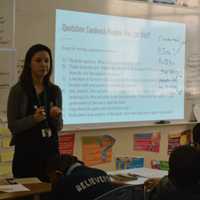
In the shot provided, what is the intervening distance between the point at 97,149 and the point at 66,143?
0.37m

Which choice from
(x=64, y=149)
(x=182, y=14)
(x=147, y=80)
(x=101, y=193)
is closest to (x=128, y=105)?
(x=147, y=80)

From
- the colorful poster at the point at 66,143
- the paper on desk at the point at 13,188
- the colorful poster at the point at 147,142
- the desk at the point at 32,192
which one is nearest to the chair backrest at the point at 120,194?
the desk at the point at 32,192

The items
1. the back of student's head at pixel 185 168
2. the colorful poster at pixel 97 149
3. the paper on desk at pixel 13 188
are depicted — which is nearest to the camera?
the back of student's head at pixel 185 168

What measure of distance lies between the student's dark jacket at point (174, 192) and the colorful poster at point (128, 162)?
8.06 feet

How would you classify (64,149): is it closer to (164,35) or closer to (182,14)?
(164,35)

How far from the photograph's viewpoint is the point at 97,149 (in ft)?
14.4

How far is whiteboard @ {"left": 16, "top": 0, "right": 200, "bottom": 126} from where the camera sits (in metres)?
3.83

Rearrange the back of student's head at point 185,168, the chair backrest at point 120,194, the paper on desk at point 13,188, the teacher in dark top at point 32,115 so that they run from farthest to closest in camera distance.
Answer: the teacher in dark top at point 32,115, the paper on desk at point 13,188, the chair backrest at point 120,194, the back of student's head at point 185,168

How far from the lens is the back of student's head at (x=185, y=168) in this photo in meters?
1.91

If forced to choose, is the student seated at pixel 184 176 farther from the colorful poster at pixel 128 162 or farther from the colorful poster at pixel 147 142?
the colorful poster at pixel 147 142

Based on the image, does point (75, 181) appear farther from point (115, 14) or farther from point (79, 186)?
point (115, 14)

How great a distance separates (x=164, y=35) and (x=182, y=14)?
350 mm

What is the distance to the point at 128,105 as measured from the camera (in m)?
4.51

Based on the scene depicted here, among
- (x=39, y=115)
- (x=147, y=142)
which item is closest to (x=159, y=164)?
(x=147, y=142)
